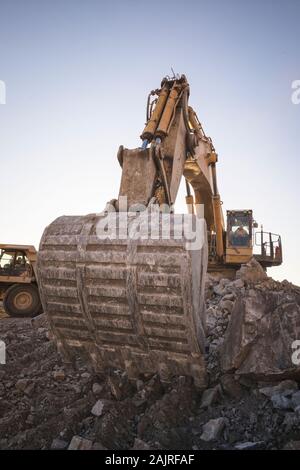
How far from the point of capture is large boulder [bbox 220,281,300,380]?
110 inches

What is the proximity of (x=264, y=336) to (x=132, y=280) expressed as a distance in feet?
4.52

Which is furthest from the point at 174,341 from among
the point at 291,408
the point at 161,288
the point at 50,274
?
the point at 50,274

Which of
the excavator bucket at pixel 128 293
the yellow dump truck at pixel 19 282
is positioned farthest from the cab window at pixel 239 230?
the excavator bucket at pixel 128 293

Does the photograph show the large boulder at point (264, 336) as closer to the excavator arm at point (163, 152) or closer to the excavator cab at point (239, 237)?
the excavator arm at point (163, 152)

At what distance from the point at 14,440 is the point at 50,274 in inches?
51.8

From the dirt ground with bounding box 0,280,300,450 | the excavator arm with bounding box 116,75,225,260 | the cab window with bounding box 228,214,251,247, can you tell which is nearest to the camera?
the dirt ground with bounding box 0,280,300,450

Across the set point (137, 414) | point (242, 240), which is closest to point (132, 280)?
point (137, 414)

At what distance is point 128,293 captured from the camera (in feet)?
8.81

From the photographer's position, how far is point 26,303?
9875mm

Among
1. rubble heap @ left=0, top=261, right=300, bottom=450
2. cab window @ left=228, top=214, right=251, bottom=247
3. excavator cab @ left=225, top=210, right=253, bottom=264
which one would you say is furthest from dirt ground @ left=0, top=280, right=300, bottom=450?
cab window @ left=228, top=214, right=251, bottom=247

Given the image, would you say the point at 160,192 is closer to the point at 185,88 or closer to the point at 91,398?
the point at 185,88

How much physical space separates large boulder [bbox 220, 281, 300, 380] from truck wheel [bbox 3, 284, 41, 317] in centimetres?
783

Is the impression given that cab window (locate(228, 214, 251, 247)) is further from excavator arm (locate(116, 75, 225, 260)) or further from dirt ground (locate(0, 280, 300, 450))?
dirt ground (locate(0, 280, 300, 450))
